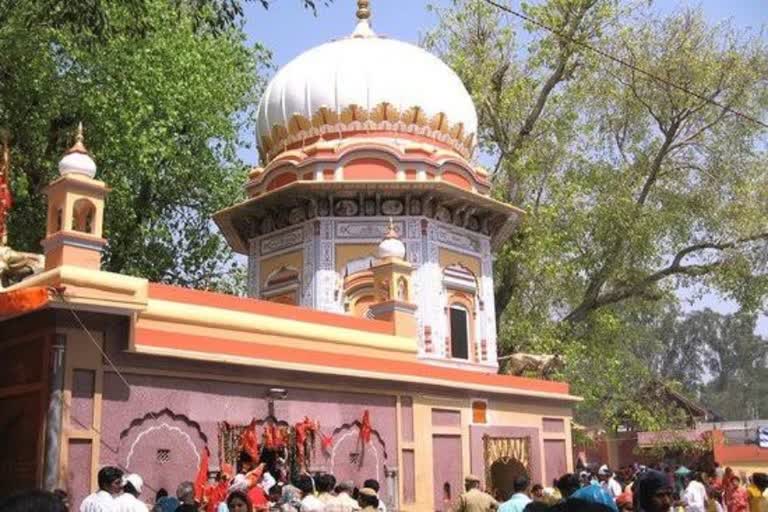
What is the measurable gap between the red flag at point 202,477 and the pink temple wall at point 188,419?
7cm

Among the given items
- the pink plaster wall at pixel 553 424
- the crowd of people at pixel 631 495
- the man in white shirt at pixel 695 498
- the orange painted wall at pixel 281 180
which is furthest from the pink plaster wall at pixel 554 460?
the orange painted wall at pixel 281 180

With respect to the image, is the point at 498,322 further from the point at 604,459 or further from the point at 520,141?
the point at 604,459

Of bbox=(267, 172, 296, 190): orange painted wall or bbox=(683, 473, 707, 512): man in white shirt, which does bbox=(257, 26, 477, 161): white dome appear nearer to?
bbox=(267, 172, 296, 190): orange painted wall

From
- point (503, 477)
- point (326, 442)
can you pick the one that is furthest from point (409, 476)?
point (503, 477)

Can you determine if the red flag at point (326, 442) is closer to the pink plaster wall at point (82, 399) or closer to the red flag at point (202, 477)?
the red flag at point (202, 477)

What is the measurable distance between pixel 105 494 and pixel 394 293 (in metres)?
7.31

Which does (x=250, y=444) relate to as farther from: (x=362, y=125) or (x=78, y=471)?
(x=362, y=125)

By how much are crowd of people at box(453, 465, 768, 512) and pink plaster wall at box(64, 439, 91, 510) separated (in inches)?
139

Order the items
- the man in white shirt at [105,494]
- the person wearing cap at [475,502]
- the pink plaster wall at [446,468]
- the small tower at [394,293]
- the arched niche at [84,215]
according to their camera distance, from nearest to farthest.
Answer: the man in white shirt at [105,494] → the person wearing cap at [475,502] → the arched niche at [84,215] → the pink plaster wall at [446,468] → the small tower at [394,293]

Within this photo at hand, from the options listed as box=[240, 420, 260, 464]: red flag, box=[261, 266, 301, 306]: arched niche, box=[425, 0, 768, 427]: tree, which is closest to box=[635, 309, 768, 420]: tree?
box=[425, 0, 768, 427]: tree

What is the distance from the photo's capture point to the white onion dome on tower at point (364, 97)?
53.7ft

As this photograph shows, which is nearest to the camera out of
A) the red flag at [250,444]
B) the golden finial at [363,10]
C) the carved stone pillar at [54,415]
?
the carved stone pillar at [54,415]

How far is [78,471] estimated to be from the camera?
8344 millimetres

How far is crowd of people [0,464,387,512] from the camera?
230 inches
